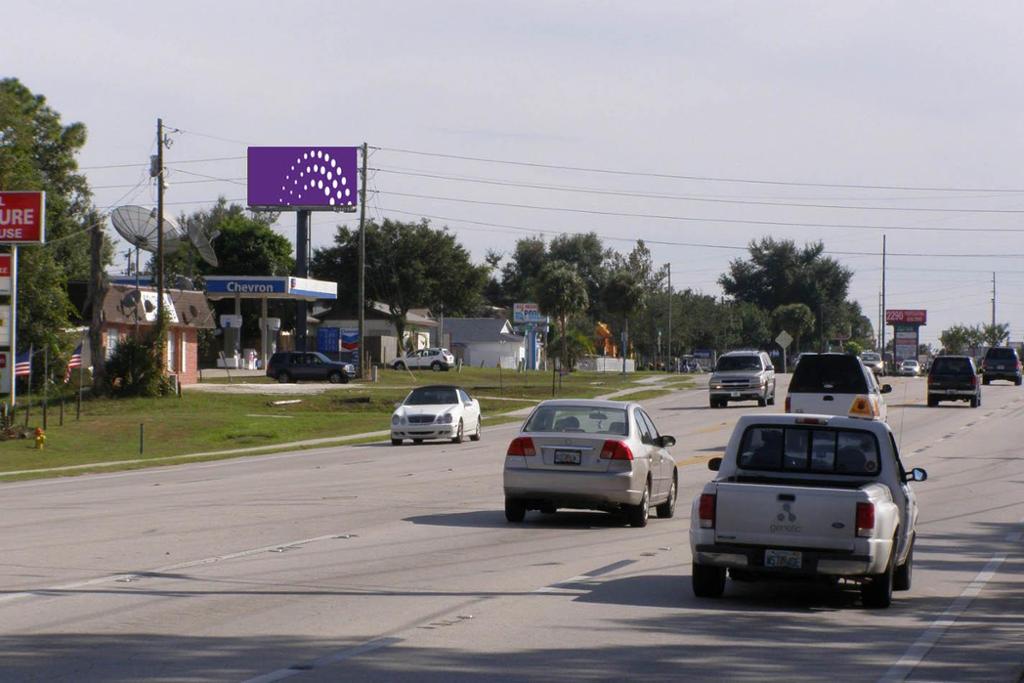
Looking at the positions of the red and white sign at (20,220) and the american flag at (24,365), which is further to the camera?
the american flag at (24,365)

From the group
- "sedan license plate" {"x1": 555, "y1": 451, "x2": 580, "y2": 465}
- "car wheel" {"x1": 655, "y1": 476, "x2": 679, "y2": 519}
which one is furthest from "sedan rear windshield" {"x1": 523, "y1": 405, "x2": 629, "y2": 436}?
"car wheel" {"x1": 655, "y1": 476, "x2": 679, "y2": 519}

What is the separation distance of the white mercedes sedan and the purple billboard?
4375 cm

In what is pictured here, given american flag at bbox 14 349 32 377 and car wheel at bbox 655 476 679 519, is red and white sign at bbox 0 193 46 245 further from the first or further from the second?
car wheel at bbox 655 476 679 519

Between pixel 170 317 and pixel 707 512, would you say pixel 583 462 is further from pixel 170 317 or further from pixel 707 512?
pixel 170 317

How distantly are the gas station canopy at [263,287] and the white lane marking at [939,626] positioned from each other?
204ft

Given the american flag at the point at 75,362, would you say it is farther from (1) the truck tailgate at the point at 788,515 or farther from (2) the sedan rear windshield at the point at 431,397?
(1) the truck tailgate at the point at 788,515

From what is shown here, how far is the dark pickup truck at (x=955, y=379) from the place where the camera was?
51.5 meters

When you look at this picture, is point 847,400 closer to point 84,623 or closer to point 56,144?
point 84,623

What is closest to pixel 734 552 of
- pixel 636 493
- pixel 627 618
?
pixel 627 618

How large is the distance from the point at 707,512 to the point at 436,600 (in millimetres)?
2361

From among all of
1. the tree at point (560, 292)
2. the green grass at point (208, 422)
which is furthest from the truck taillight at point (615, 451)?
the tree at point (560, 292)

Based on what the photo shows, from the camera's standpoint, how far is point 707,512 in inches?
456

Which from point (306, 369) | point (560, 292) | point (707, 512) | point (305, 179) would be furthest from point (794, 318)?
point (707, 512)

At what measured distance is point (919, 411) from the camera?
1962 inches
